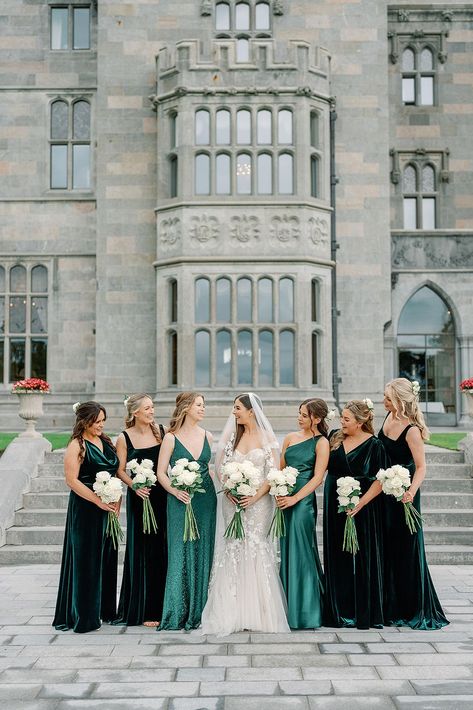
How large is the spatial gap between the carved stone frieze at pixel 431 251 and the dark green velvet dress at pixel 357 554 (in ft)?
45.1

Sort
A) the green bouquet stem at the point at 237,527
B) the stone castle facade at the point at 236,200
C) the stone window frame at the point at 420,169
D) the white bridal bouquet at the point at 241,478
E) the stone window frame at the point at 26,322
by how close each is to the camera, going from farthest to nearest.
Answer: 1. the stone window frame at the point at 420,169
2. the stone window frame at the point at 26,322
3. the stone castle facade at the point at 236,200
4. the green bouquet stem at the point at 237,527
5. the white bridal bouquet at the point at 241,478

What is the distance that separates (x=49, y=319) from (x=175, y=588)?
13.7m

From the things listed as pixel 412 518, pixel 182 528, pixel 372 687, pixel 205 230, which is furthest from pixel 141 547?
pixel 205 230

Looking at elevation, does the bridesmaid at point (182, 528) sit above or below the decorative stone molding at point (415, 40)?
below

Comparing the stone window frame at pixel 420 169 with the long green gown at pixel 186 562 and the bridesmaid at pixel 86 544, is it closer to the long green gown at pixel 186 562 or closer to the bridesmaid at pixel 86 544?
the long green gown at pixel 186 562

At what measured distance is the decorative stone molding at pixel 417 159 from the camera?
20.8 metres

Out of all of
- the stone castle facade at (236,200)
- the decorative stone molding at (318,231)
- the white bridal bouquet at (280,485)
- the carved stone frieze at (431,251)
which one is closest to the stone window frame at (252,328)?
the stone castle facade at (236,200)

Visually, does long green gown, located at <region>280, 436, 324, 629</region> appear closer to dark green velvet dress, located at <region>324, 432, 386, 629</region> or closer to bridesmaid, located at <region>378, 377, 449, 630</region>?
dark green velvet dress, located at <region>324, 432, 386, 629</region>

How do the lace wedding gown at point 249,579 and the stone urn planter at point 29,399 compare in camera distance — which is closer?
the lace wedding gown at point 249,579

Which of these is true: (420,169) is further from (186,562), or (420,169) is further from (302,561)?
(186,562)

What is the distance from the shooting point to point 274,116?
704 inches

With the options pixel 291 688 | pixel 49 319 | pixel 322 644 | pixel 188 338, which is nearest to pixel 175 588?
pixel 322 644

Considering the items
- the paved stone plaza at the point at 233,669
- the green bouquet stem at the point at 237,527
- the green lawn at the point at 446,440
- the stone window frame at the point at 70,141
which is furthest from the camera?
the stone window frame at the point at 70,141

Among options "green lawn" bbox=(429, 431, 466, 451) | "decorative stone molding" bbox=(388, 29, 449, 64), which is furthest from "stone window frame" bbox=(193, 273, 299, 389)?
"decorative stone molding" bbox=(388, 29, 449, 64)
